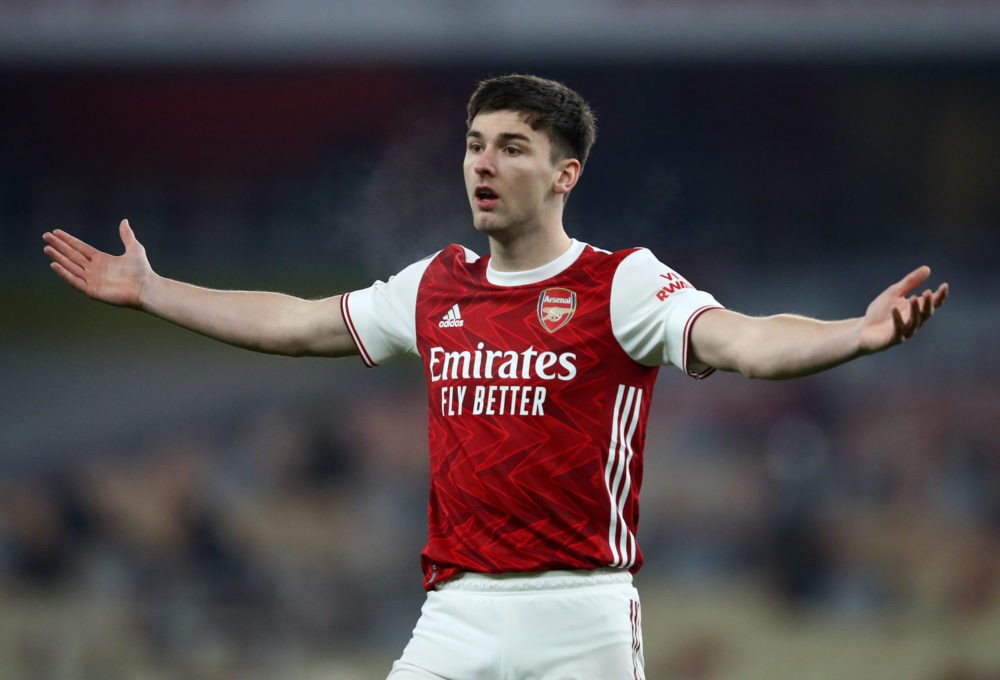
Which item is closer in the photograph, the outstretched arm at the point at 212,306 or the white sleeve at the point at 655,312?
the white sleeve at the point at 655,312

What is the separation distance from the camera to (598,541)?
434 centimetres

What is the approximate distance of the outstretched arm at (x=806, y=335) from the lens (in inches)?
141

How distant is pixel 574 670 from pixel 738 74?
875 centimetres

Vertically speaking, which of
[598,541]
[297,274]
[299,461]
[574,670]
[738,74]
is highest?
[738,74]

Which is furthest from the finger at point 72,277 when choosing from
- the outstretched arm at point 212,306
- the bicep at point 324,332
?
the bicep at point 324,332

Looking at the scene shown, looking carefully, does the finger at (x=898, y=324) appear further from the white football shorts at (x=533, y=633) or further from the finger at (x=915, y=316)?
the white football shorts at (x=533, y=633)

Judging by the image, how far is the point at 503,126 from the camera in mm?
4625

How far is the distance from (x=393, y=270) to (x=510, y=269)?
24.2 feet

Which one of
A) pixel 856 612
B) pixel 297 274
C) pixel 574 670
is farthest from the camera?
pixel 297 274

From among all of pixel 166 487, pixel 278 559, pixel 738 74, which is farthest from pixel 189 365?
pixel 738 74

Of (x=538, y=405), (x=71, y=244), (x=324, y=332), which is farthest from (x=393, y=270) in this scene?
(x=538, y=405)

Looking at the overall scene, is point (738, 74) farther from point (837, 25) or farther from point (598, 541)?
point (598, 541)

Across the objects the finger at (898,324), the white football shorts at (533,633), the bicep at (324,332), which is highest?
the bicep at (324,332)

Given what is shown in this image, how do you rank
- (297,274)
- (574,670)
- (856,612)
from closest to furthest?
1. (574,670)
2. (856,612)
3. (297,274)
